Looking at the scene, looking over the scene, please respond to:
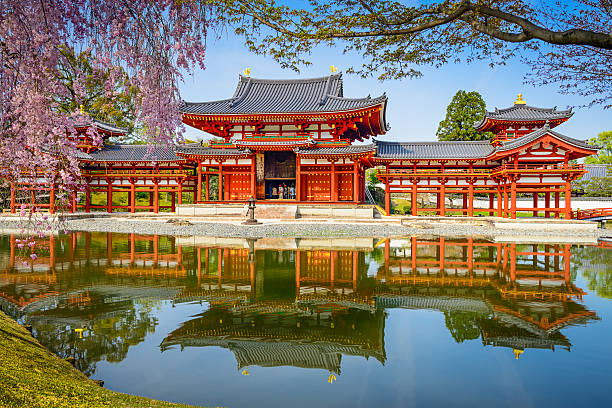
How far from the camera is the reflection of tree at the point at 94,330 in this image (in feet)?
15.0

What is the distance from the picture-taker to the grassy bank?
2.38m

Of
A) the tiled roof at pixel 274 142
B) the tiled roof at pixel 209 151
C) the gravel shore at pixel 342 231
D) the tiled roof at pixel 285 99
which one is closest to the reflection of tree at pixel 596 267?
the gravel shore at pixel 342 231

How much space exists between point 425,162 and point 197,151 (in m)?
17.1

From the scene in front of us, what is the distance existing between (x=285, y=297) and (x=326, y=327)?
1763mm

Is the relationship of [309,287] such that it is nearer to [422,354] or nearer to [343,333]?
[343,333]

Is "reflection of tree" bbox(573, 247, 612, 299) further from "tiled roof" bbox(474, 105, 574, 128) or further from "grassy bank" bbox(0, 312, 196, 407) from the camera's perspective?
"tiled roof" bbox(474, 105, 574, 128)

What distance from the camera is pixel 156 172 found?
29.7 m

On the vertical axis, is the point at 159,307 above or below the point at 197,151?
below

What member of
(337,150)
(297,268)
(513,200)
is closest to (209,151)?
(337,150)

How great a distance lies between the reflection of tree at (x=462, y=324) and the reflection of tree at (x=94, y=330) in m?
4.74

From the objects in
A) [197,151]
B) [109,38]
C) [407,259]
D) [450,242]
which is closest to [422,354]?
[109,38]

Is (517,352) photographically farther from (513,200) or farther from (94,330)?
(513,200)

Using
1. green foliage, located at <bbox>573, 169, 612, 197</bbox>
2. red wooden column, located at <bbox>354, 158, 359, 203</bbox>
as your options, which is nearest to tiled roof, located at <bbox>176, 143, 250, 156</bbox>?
red wooden column, located at <bbox>354, 158, 359, 203</bbox>

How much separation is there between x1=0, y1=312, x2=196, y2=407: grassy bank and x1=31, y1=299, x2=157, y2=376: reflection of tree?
894 millimetres
